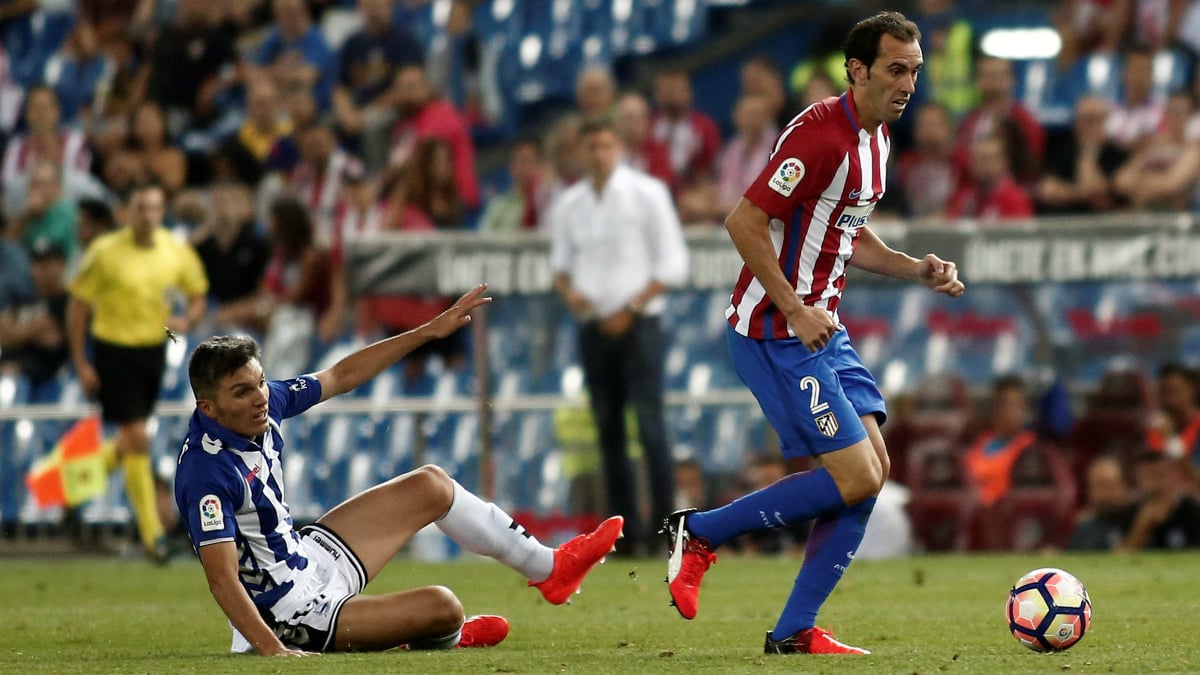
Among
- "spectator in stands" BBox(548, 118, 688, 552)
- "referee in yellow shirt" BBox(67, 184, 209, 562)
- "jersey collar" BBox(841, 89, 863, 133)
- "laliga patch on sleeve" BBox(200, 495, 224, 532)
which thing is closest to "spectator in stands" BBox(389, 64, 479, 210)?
"referee in yellow shirt" BBox(67, 184, 209, 562)

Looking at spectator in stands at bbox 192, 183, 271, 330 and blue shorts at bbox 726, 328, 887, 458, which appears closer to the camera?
blue shorts at bbox 726, 328, 887, 458

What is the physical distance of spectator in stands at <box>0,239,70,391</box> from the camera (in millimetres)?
15266

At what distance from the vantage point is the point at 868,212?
Answer: 6.73 meters

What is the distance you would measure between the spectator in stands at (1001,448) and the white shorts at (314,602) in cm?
608

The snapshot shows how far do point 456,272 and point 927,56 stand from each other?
4.38 metres

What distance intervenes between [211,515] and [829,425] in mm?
2017

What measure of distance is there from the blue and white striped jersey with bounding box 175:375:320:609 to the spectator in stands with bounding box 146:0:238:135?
12.2m

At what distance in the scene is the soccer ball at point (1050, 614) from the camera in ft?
21.1

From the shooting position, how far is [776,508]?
6.61 metres

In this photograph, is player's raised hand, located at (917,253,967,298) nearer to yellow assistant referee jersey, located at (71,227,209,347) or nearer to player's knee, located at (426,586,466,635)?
player's knee, located at (426,586,466,635)

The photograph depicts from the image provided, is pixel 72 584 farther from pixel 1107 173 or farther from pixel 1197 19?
pixel 1197 19

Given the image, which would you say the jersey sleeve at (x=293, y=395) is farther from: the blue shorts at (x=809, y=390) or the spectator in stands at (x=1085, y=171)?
the spectator in stands at (x=1085, y=171)

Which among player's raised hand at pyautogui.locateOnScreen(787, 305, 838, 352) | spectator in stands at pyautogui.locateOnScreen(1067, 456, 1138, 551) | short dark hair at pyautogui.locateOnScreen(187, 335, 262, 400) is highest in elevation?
player's raised hand at pyautogui.locateOnScreen(787, 305, 838, 352)

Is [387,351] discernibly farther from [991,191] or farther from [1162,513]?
[991,191]
